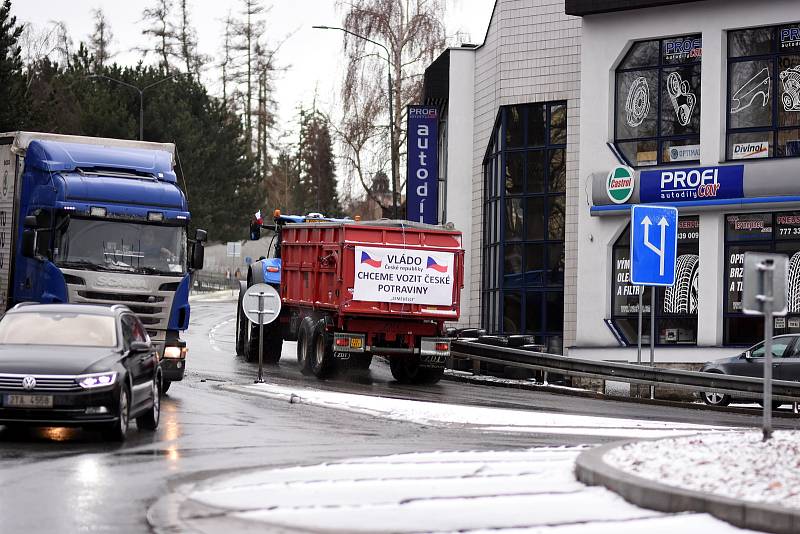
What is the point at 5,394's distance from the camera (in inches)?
574

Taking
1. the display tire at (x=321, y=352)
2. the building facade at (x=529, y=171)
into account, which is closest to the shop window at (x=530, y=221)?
the building facade at (x=529, y=171)

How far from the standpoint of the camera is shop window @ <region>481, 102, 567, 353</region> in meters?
35.7

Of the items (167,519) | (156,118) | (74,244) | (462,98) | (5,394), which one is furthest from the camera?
(156,118)

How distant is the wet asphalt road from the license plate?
395 mm

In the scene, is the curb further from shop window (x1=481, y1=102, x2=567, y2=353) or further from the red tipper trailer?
shop window (x1=481, y1=102, x2=567, y2=353)

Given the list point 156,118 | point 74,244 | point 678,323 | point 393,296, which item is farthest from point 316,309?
point 156,118

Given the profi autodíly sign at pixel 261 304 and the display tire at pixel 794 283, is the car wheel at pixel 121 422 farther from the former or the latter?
the display tire at pixel 794 283

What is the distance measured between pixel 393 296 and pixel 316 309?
80.5 inches

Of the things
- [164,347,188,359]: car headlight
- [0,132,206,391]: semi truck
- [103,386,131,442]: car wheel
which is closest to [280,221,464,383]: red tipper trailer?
[0,132,206,391]: semi truck

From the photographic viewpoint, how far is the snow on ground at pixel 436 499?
30.8 feet

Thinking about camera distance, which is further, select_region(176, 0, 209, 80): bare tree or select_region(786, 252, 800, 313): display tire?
select_region(176, 0, 209, 80): bare tree

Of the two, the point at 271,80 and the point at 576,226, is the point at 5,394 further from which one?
the point at 271,80

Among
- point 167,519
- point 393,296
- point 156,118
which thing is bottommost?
point 167,519

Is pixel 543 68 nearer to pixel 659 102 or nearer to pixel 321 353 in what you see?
pixel 659 102
